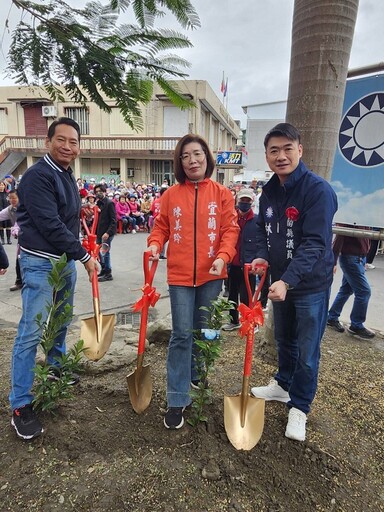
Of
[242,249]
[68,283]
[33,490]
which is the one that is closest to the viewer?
[33,490]

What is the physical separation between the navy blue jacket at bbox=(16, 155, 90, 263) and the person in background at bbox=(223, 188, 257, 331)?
99.9 inches

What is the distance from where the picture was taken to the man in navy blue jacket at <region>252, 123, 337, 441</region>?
6.70ft

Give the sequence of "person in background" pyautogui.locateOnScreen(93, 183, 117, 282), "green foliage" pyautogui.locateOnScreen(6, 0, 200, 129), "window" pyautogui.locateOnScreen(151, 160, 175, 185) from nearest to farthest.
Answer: "green foliage" pyautogui.locateOnScreen(6, 0, 200, 129)
"person in background" pyautogui.locateOnScreen(93, 183, 117, 282)
"window" pyautogui.locateOnScreen(151, 160, 175, 185)

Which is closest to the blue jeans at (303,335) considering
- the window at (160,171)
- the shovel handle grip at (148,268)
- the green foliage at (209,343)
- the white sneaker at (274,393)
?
the white sneaker at (274,393)

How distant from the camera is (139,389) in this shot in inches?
95.0

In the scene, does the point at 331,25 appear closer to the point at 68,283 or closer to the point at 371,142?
the point at 371,142

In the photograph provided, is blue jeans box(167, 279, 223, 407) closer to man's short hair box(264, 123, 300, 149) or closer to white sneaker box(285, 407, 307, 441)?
white sneaker box(285, 407, 307, 441)

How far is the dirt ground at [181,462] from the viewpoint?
5.83ft

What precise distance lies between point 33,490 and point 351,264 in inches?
146

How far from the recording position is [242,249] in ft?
14.8

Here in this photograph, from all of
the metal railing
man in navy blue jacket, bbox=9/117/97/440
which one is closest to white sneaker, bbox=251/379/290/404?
man in navy blue jacket, bbox=9/117/97/440

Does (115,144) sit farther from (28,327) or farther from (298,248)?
(298,248)

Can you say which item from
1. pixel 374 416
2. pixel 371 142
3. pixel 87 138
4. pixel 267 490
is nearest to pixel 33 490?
pixel 267 490

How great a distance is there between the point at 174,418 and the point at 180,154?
171 centimetres
